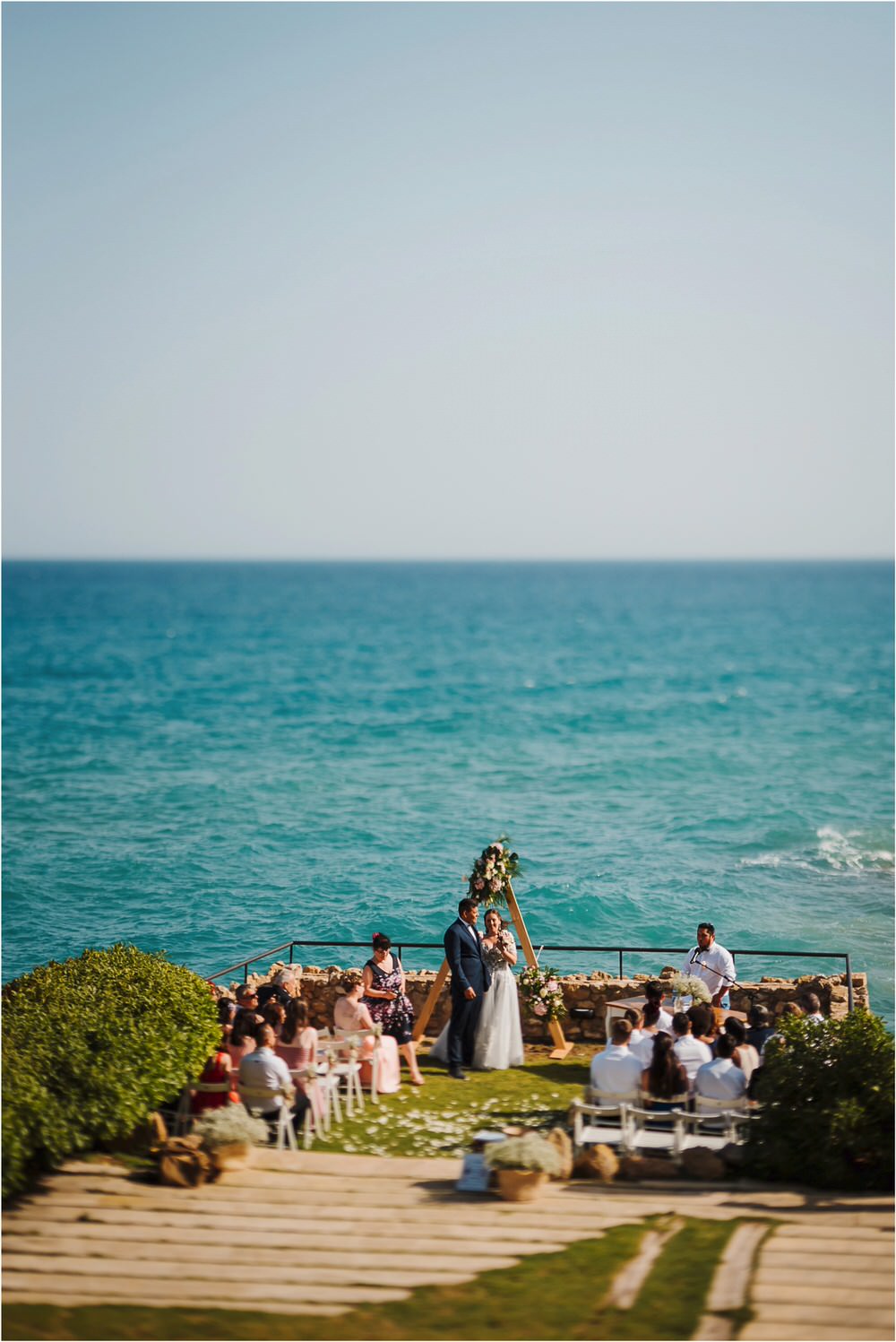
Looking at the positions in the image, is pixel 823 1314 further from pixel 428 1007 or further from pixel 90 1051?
pixel 428 1007

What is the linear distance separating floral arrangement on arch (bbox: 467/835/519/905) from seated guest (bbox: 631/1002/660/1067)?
2732 millimetres

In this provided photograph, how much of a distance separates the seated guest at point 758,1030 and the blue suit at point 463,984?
3196 mm

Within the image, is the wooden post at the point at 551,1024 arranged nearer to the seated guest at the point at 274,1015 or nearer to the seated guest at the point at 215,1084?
the seated guest at the point at 274,1015

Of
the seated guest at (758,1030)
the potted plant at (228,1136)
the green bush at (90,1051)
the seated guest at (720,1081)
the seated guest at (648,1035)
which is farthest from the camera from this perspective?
the seated guest at (758,1030)

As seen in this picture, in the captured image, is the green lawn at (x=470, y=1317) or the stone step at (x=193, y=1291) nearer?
the green lawn at (x=470, y=1317)

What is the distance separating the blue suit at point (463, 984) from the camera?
52.4 ft

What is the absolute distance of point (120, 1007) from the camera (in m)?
13.7

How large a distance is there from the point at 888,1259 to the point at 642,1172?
266 centimetres

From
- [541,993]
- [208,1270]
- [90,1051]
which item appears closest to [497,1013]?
[541,993]

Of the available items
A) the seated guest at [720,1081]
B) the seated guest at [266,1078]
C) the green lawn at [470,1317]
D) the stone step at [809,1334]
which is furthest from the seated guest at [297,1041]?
the stone step at [809,1334]

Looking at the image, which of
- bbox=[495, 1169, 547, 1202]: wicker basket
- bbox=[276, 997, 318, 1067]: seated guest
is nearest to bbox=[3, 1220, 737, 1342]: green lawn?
bbox=[495, 1169, 547, 1202]: wicker basket

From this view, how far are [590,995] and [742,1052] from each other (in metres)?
4.00

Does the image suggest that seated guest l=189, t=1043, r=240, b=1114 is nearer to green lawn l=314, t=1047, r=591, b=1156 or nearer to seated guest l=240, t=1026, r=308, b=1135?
seated guest l=240, t=1026, r=308, b=1135

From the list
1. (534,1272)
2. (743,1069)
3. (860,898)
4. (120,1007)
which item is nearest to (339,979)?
(120,1007)
